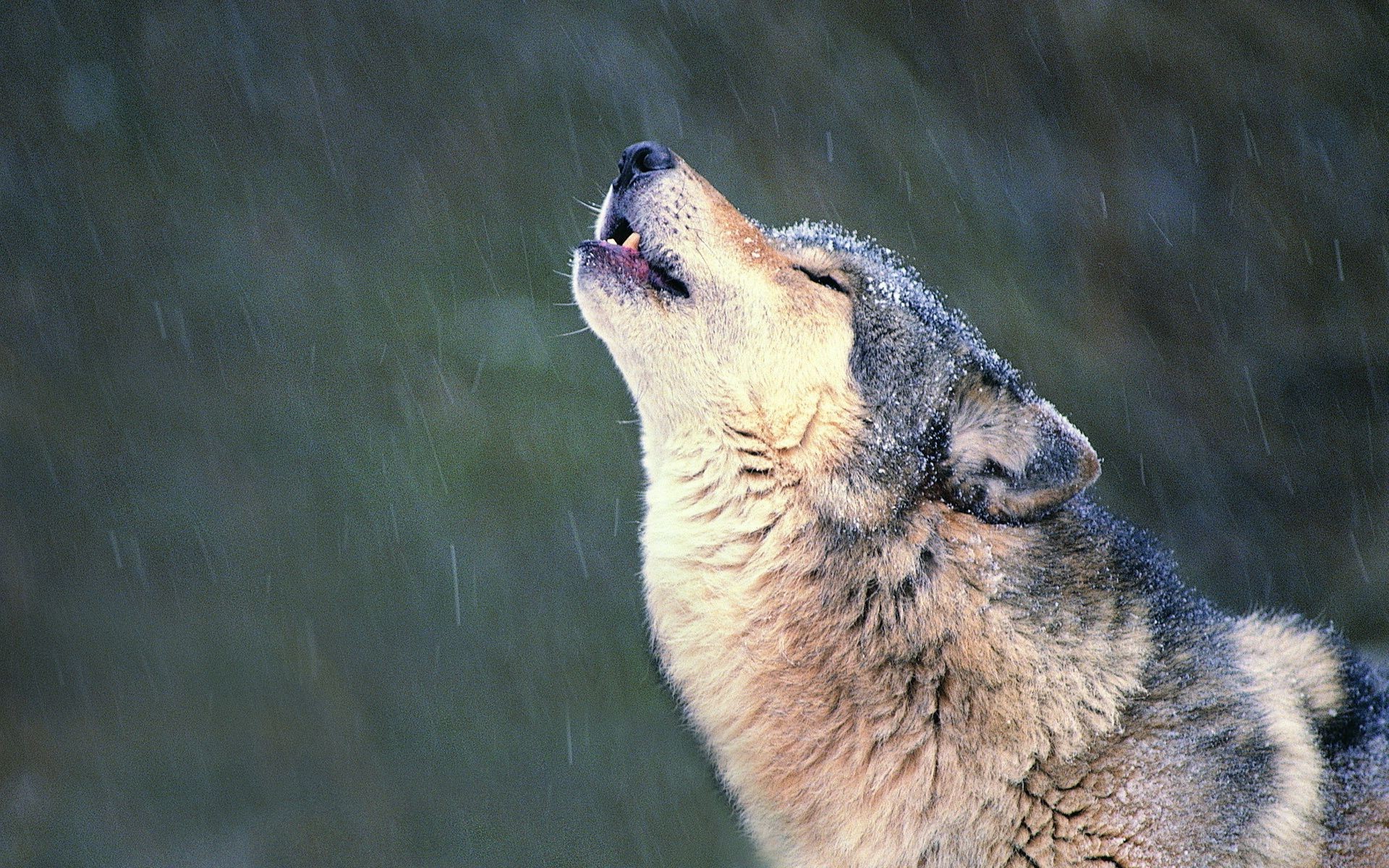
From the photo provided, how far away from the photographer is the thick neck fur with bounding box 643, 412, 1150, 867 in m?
2.55

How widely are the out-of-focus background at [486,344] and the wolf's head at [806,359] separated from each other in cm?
389

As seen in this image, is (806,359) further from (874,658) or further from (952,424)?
(874,658)

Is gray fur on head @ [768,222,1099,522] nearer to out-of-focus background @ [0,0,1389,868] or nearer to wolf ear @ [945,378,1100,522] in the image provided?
wolf ear @ [945,378,1100,522]

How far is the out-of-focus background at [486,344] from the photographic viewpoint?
629 centimetres

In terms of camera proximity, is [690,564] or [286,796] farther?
[286,796]

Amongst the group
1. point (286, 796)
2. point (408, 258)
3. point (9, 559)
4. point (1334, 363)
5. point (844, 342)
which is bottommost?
point (286, 796)

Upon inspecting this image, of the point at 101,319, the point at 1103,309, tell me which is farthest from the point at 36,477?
the point at 1103,309

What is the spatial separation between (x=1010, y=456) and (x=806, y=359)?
631 mm

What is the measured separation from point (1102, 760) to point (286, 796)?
520 cm

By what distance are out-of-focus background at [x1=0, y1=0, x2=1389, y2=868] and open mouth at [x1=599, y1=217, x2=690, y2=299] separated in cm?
389

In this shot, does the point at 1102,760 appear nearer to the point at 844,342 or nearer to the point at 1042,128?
the point at 844,342

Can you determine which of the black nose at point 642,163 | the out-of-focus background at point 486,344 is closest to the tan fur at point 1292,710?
the black nose at point 642,163

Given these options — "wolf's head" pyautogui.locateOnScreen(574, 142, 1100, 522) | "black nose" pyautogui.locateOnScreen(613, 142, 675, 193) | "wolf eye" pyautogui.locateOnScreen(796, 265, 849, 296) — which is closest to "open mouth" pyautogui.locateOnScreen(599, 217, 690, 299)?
"wolf's head" pyautogui.locateOnScreen(574, 142, 1100, 522)

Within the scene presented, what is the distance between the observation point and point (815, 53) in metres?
7.75
